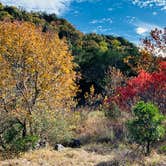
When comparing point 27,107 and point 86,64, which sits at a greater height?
point 86,64

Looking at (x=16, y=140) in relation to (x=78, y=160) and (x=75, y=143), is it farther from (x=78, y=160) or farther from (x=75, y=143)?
(x=75, y=143)

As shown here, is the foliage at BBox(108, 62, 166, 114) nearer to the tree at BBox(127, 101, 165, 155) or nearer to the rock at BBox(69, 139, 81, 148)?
the rock at BBox(69, 139, 81, 148)

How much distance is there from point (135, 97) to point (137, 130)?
28.5 feet

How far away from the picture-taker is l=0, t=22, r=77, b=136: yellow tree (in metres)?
15.7

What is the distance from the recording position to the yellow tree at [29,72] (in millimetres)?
15656

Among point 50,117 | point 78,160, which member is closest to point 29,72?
point 50,117

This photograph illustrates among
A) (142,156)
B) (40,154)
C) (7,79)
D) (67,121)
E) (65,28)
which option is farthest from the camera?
(65,28)

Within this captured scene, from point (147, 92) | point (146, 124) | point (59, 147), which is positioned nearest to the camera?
point (146, 124)

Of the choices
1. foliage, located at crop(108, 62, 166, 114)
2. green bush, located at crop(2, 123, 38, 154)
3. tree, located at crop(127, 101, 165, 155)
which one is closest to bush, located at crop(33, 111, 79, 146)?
green bush, located at crop(2, 123, 38, 154)

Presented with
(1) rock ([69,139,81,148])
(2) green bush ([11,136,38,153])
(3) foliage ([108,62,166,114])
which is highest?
(3) foliage ([108,62,166,114])

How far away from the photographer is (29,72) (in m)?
15.9

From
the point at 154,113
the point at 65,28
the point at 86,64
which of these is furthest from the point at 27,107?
the point at 65,28

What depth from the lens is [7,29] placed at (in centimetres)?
1585

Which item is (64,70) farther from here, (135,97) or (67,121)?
(135,97)
